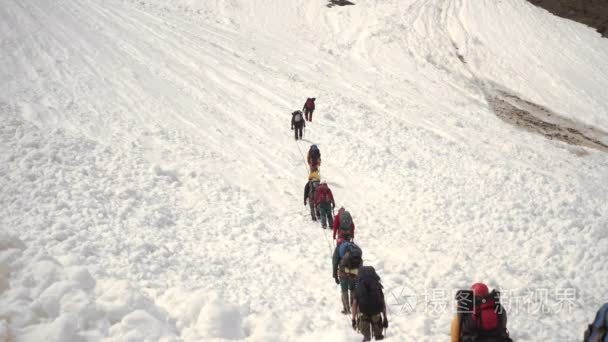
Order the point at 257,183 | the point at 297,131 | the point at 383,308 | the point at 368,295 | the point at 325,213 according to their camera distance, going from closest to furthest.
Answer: the point at 368,295
the point at 383,308
the point at 325,213
the point at 257,183
the point at 297,131

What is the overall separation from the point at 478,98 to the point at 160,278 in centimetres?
2538

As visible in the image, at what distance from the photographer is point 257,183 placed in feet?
45.6

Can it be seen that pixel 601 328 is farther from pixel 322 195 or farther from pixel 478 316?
pixel 322 195

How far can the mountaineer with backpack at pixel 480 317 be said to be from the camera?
514cm

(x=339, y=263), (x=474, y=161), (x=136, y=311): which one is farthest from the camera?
(x=474, y=161)

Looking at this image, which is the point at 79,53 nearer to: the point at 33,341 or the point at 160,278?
the point at 160,278

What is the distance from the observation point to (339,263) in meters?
7.61

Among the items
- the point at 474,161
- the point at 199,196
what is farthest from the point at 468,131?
the point at 199,196

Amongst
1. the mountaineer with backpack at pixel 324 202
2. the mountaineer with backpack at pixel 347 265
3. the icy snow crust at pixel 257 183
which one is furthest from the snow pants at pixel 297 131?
the mountaineer with backpack at pixel 347 265

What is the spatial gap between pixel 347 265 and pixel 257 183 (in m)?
7.39

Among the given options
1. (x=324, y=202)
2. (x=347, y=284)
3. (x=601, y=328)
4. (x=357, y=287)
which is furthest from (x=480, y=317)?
(x=324, y=202)

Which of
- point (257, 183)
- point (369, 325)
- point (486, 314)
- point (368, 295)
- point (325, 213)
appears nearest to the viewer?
point (486, 314)

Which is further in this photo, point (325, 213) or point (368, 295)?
point (325, 213)

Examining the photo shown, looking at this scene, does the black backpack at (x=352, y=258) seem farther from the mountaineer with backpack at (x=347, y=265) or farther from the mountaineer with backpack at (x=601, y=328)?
the mountaineer with backpack at (x=601, y=328)
